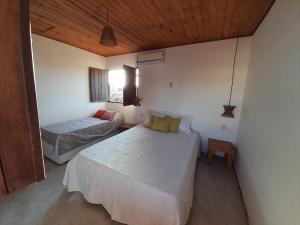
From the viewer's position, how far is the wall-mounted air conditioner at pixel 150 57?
3.26m

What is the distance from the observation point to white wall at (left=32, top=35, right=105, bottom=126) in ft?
9.46

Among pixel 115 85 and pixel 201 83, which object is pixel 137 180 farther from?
pixel 115 85

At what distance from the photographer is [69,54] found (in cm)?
333

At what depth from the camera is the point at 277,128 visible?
1201 mm

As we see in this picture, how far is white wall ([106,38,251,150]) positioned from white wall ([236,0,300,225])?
2.90 ft

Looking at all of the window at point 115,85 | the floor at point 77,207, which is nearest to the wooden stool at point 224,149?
the floor at point 77,207

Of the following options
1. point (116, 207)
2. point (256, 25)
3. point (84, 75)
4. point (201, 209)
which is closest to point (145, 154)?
point (116, 207)

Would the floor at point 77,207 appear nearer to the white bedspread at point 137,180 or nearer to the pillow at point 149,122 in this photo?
the white bedspread at point 137,180

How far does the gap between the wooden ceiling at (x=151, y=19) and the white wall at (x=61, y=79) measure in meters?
0.34

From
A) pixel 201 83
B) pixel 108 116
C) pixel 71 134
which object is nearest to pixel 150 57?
pixel 201 83

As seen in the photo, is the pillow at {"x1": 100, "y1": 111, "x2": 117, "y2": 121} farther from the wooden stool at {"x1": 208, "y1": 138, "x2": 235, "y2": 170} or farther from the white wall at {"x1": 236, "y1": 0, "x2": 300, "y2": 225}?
the white wall at {"x1": 236, "y1": 0, "x2": 300, "y2": 225}

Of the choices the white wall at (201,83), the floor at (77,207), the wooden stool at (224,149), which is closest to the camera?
the floor at (77,207)

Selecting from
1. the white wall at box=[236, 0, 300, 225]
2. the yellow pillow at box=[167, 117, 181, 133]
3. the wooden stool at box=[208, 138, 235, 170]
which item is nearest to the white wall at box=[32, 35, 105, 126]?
the yellow pillow at box=[167, 117, 181, 133]

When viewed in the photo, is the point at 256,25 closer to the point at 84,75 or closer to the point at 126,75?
the point at 126,75
